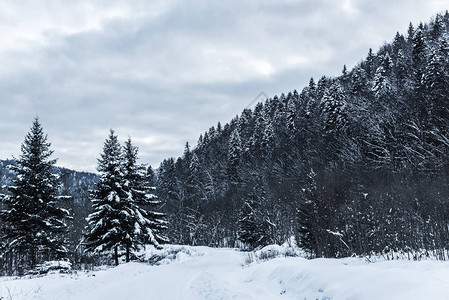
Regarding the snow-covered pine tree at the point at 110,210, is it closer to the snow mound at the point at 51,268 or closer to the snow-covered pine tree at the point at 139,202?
the snow-covered pine tree at the point at 139,202

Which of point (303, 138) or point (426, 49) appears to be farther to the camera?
point (426, 49)

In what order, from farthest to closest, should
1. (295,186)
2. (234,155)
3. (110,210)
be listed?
(234,155)
(295,186)
(110,210)

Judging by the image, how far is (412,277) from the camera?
234 inches

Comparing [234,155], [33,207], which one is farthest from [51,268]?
[234,155]

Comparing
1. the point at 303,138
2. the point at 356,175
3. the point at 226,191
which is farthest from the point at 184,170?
the point at 356,175

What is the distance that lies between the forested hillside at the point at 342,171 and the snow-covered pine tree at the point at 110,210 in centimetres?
1694

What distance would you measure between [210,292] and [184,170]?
92583 mm

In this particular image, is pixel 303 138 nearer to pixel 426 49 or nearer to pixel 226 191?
pixel 226 191

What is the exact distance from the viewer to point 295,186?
5591 cm

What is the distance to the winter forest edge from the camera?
74.1 feet

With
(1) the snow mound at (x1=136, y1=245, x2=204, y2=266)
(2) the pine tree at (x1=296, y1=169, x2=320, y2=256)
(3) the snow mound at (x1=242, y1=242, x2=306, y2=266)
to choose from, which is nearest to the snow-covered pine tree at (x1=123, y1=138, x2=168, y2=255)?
(1) the snow mound at (x1=136, y1=245, x2=204, y2=266)

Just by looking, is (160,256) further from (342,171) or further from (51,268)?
(342,171)

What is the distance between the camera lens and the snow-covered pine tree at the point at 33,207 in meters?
22.1

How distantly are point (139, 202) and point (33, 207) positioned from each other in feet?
33.9
